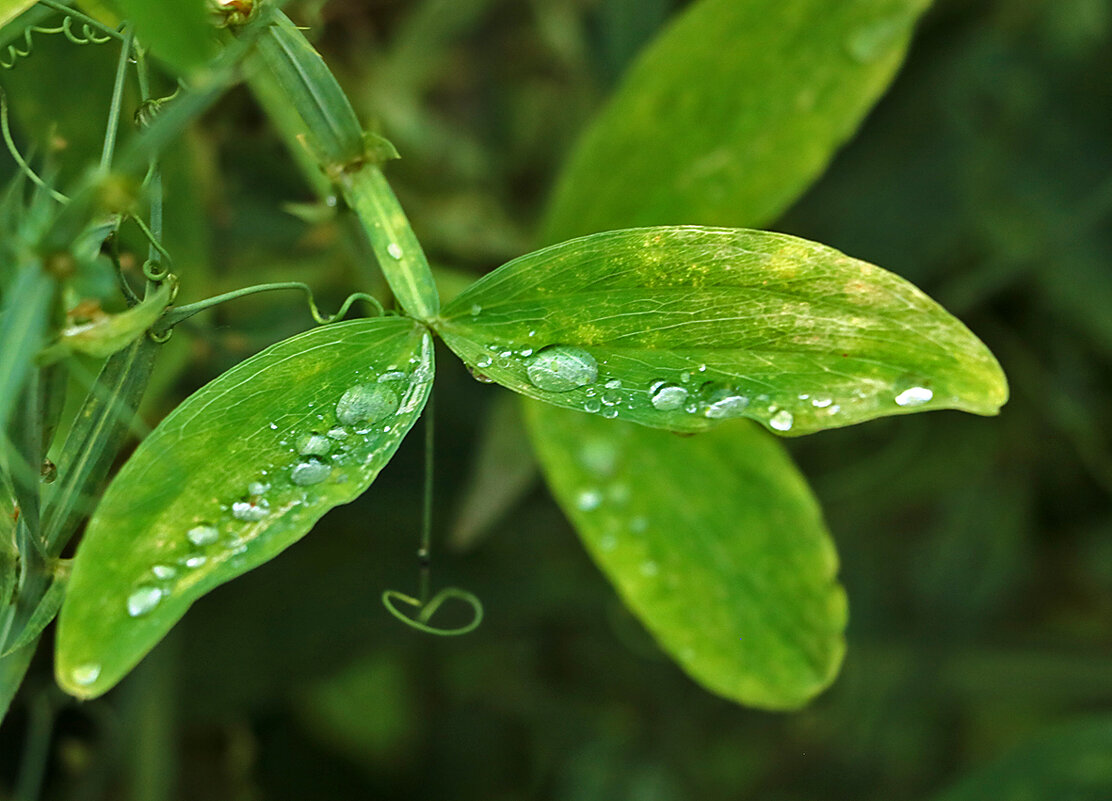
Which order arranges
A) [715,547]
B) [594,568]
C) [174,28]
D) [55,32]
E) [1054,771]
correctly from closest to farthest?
1. [174,28]
2. [55,32]
3. [715,547]
4. [1054,771]
5. [594,568]

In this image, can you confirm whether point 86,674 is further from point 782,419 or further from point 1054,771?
point 1054,771

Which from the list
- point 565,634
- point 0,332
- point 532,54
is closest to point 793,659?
point 0,332

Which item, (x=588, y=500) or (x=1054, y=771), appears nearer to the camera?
(x=588, y=500)

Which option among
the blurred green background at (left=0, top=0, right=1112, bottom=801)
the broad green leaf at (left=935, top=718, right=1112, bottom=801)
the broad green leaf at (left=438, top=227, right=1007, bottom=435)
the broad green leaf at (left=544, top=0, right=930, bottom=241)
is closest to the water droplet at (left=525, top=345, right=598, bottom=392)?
the broad green leaf at (left=438, top=227, right=1007, bottom=435)

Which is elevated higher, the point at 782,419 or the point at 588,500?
the point at 588,500

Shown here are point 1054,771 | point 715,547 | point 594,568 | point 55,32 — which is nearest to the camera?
point 55,32

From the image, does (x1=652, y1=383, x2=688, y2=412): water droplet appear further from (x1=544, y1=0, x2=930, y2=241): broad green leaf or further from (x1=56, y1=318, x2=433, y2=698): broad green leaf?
(x1=544, y1=0, x2=930, y2=241): broad green leaf

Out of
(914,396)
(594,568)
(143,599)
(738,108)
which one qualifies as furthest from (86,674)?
(594,568)

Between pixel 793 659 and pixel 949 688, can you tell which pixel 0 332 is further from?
pixel 949 688
